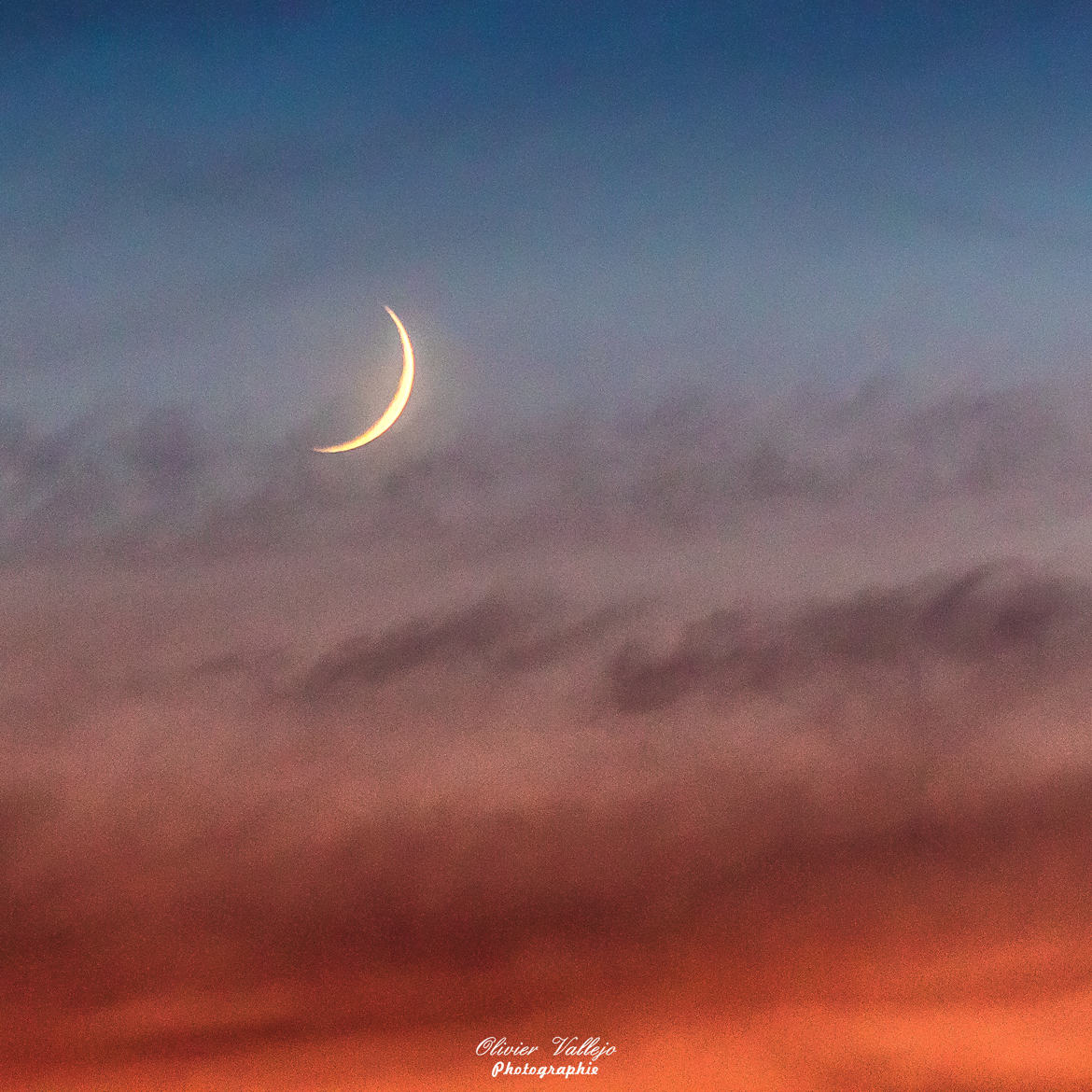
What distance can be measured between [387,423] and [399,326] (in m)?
8.77

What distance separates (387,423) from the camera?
9931 centimetres

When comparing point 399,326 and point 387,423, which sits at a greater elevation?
point 399,326

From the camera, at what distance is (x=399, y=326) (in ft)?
338
